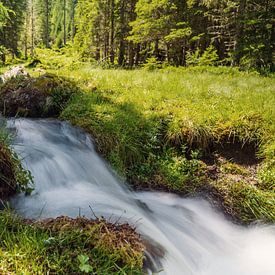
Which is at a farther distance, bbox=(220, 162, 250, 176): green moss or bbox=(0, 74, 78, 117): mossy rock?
bbox=(0, 74, 78, 117): mossy rock

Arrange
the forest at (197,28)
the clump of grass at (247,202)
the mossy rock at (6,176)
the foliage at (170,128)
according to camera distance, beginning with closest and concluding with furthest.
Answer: the mossy rock at (6,176)
the clump of grass at (247,202)
the foliage at (170,128)
the forest at (197,28)

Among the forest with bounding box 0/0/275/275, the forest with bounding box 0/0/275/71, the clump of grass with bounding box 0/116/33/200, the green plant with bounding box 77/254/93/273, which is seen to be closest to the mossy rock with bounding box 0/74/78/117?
the forest with bounding box 0/0/275/275

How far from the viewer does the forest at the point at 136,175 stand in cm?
321

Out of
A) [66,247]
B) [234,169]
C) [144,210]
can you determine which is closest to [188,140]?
[234,169]

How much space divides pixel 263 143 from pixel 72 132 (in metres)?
3.91

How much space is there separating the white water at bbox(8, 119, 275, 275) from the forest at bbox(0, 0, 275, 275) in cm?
2

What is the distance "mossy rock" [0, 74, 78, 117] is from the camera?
8.30 m

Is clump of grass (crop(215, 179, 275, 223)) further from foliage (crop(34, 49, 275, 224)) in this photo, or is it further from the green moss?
the green moss

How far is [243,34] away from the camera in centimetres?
1698

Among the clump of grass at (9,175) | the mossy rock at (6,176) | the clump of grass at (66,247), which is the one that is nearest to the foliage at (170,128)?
the clump of grass at (9,175)

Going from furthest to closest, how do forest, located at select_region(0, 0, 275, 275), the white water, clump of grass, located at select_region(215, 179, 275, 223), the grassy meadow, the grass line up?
the grass, the grassy meadow, clump of grass, located at select_region(215, 179, 275, 223), the white water, forest, located at select_region(0, 0, 275, 275)

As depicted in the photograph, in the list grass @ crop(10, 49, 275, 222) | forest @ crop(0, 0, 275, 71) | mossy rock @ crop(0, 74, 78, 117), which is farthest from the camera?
forest @ crop(0, 0, 275, 71)

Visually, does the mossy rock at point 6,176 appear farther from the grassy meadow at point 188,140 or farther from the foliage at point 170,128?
the foliage at point 170,128

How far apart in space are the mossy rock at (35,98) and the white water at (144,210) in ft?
4.46
